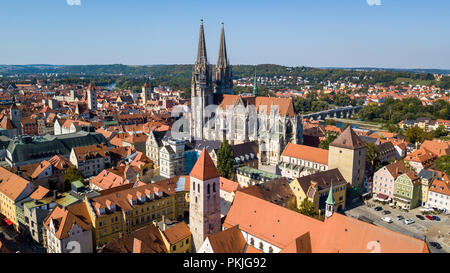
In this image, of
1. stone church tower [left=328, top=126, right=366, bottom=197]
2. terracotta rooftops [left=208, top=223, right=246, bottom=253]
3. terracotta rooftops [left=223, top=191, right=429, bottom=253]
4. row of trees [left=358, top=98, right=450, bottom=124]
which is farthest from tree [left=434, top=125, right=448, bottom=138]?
terracotta rooftops [left=208, top=223, right=246, bottom=253]

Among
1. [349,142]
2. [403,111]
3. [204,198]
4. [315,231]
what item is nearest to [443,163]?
[349,142]

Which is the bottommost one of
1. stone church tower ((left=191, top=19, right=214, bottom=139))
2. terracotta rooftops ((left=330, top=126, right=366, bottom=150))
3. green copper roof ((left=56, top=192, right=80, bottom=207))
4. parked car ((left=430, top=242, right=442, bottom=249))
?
parked car ((left=430, top=242, right=442, bottom=249))

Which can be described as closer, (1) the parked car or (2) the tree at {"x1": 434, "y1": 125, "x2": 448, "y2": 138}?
(1) the parked car

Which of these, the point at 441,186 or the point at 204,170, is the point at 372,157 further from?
the point at 204,170

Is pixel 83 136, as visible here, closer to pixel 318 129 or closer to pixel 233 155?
pixel 233 155

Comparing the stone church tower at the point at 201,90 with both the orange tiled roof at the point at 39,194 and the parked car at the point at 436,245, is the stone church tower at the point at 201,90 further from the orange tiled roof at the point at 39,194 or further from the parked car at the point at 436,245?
the parked car at the point at 436,245

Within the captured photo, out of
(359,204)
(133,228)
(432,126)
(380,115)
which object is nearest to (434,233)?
(359,204)

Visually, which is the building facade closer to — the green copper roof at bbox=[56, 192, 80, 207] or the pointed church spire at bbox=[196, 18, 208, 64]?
the pointed church spire at bbox=[196, 18, 208, 64]
